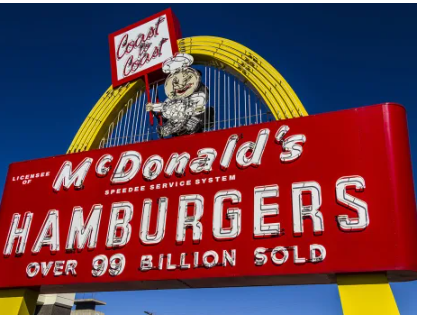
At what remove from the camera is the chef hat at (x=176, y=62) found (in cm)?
1217

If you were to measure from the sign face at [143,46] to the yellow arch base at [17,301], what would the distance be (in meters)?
6.47

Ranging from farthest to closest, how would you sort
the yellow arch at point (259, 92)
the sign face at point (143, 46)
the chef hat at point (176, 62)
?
the sign face at point (143, 46) < the chef hat at point (176, 62) < the yellow arch at point (259, 92)

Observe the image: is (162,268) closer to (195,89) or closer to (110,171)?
(110,171)

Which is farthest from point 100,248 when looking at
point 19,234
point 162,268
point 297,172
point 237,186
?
point 297,172

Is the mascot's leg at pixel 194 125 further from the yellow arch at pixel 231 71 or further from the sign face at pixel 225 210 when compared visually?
the yellow arch at pixel 231 71

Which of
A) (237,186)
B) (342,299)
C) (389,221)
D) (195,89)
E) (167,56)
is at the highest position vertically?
(167,56)

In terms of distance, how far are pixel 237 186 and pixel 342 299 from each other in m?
3.07

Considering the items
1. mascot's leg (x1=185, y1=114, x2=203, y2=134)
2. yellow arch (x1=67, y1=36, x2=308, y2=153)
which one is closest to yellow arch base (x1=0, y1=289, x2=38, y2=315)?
yellow arch (x1=67, y1=36, x2=308, y2=153)

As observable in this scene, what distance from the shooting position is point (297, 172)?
878 cm

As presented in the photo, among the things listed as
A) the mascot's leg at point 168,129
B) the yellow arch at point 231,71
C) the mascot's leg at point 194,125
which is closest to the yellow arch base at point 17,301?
the yellow arch at point 231,71

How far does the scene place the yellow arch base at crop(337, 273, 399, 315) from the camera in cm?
712

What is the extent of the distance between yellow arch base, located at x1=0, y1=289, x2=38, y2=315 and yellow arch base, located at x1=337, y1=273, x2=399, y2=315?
7080mm

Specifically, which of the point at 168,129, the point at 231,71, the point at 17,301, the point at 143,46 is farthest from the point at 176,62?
the point at 17,301

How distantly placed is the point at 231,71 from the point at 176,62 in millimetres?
1701
